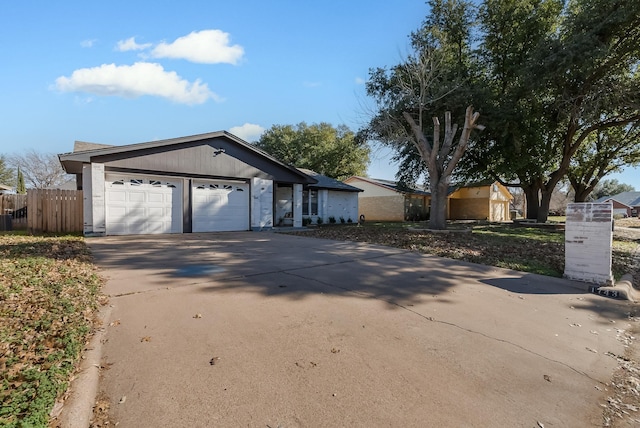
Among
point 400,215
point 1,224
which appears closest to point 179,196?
point 1,224

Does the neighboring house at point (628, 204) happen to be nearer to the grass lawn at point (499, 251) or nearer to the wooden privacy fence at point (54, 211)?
the grass lawn at point (499, 251)

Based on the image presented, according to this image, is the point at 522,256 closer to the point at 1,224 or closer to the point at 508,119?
the point at 508,119

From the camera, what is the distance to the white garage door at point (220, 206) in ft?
47.3

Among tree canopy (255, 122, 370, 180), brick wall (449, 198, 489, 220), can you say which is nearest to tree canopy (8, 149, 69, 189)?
tree canopy (255, 122, 370, 180)

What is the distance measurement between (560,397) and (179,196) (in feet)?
45.5

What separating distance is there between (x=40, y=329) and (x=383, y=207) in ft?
91.4

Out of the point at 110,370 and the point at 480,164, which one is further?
the point at 480,164

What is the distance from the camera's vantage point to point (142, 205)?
42.7ft

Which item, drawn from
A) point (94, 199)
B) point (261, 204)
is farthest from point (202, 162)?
point (94, 199)

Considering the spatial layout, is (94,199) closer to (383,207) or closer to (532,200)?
(383,207)

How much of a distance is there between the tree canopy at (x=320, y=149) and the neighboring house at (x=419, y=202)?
478 cm

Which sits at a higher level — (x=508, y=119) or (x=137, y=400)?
(x=508, y=119)

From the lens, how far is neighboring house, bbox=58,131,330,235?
39.2 ft

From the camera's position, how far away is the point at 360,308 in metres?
4.45
